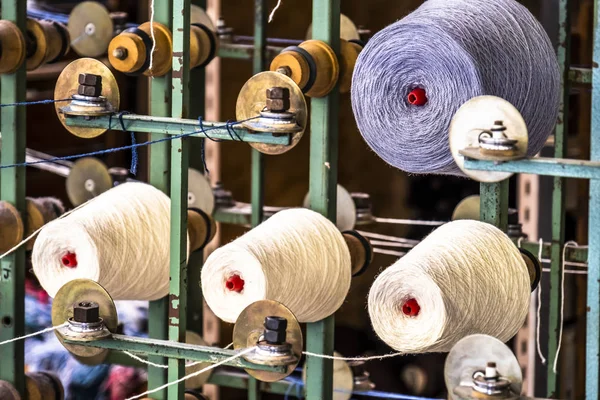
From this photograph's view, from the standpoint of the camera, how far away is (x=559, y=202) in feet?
13.7

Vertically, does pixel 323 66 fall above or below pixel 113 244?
above

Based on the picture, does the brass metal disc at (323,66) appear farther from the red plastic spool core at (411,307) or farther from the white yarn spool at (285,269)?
the red plastic spool core at (411,307)

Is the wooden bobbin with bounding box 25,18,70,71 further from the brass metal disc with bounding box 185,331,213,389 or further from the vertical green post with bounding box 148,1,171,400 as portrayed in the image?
the brass metal disc with bounding box 185,331,213,389

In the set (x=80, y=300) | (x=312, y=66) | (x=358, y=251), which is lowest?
(x=80, y=300)

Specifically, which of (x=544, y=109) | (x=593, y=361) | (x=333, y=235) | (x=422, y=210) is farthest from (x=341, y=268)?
(x=422, y=210)

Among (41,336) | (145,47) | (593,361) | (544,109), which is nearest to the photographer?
(593,361)

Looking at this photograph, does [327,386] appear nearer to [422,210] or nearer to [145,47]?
[145,47]

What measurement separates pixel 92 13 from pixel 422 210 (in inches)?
71.8

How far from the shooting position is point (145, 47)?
3660 mm

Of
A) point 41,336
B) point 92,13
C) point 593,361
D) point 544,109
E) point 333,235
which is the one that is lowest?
point 41,336

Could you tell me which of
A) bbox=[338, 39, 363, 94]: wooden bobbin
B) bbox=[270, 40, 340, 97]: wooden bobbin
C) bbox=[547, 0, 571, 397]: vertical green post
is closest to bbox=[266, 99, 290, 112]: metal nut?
bbox=[270, 40, 340, 97]: wooden bobbin

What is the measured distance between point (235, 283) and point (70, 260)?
0.50 m

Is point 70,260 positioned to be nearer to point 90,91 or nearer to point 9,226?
point 9,226

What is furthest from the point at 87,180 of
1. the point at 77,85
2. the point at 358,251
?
the point at 358,251
